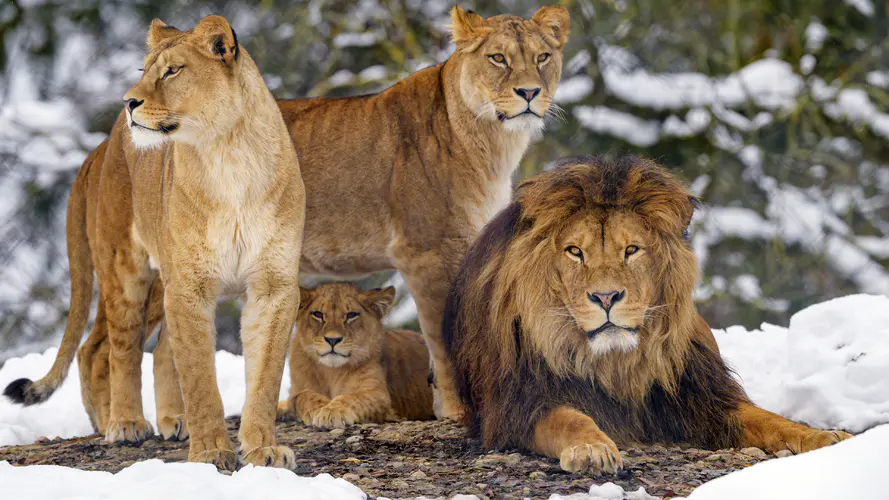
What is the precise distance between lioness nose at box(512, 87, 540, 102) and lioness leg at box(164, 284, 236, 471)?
160cm

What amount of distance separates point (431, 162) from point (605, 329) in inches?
65.4

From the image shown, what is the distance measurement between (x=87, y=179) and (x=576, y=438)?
2606 mm

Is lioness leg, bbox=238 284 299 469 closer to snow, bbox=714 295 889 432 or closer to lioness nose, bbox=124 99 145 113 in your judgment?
lioness nose, bbox=124 99 145 113

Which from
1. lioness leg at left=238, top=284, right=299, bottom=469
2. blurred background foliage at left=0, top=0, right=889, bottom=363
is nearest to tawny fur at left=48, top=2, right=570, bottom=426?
lioness leg at left=238, top=284, right=299, bottom=469

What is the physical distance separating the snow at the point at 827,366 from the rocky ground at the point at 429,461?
78 cm

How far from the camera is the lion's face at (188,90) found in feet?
11.0

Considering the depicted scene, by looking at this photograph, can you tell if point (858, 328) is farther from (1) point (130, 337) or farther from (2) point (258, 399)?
(1) point (130, 337)

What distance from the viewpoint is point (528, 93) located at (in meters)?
4.49

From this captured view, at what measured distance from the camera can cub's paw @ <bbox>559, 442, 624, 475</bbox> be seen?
9.92ft

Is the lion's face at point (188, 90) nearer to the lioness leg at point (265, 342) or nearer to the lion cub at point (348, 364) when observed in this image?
the lioness leg at point (265, 342)

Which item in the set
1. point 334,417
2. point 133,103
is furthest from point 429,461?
point 133,103

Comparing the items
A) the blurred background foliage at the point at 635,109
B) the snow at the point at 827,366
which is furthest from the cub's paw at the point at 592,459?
the blurred background foliage at the point at 635,109

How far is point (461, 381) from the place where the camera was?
398 centimetres

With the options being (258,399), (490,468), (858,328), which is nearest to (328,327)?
(258,399)
